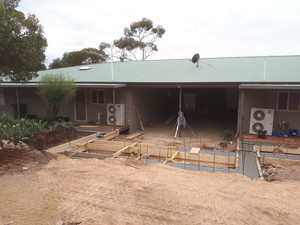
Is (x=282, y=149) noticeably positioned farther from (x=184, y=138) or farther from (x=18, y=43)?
(x=18, y=43)

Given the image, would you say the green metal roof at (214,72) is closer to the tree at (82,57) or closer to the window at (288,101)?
the window at (288,101)

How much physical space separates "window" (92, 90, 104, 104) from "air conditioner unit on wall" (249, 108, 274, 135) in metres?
7.76

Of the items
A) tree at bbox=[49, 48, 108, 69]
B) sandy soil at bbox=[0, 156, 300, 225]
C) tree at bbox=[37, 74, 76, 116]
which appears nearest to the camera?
sandy soil at bbox=[0, 156, 300, 225]

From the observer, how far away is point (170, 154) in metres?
7.82

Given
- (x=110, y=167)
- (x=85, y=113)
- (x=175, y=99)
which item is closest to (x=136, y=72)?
(x=85, y=113)

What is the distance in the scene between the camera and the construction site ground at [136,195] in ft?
12.9

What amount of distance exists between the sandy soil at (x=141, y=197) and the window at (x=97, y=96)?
703cm

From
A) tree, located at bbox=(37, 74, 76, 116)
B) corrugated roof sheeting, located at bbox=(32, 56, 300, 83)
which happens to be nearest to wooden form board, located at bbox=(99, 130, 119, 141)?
corrugated roof sheeting, located at bbox=(32, 56, 300, 83)

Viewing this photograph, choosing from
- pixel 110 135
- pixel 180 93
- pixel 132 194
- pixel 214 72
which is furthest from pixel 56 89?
pixel 214 72

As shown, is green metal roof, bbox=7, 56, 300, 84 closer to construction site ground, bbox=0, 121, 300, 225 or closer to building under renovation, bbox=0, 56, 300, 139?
building under renovation, bbox=0, 56, 300, 139

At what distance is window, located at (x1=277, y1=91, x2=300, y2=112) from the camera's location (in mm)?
10086

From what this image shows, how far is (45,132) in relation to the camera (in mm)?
8680

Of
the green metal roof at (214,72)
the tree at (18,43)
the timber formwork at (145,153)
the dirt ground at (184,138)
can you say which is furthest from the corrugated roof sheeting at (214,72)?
the tree at (18,43)

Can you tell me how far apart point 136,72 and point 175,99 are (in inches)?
228
